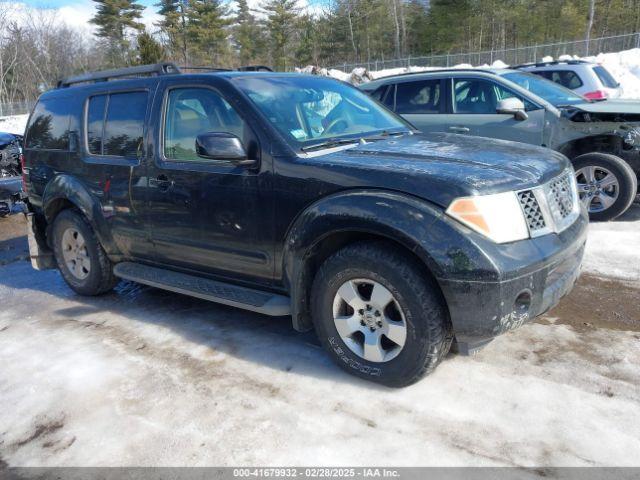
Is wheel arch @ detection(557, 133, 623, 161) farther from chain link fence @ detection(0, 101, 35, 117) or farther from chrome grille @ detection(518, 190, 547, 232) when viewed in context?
chain link fence @ detection(0, 101, 35, 117)

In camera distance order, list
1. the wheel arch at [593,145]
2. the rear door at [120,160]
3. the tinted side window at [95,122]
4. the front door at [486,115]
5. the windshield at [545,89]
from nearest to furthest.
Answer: the rear door at [120,160]
the tinted side window at [95,122]
the wheel arch at [593,145]
the front door at [486,115]
the windshield at [545,89]

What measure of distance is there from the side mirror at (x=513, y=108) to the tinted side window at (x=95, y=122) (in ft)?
14.8

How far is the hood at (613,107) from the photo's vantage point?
21.4 feet

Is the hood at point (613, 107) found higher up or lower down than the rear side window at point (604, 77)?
lower down

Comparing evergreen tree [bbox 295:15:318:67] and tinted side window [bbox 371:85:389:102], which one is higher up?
evergreen tree [bbox 295:15:318:67]

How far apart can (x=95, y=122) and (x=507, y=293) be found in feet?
12.3

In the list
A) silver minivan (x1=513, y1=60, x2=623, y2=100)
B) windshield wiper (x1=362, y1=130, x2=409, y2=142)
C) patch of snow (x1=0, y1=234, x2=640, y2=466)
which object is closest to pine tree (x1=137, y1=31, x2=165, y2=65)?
silver minivan (x1=513, y1=60, x2=623, y2=100)

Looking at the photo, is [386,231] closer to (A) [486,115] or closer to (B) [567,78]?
(A) [486,115]

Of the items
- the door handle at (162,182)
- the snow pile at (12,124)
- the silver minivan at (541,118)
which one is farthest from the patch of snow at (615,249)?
the snow pile at (12,124)

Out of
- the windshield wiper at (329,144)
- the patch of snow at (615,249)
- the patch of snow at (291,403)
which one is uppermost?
the windshield wiper at (329,144)

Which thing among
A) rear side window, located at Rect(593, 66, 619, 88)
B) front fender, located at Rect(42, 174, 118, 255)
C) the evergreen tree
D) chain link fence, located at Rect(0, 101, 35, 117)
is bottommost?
front fender, located at Rect(42, 174, 118, 255)

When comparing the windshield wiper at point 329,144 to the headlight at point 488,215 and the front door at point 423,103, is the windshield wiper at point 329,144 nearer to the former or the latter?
the headlight at point 488,215

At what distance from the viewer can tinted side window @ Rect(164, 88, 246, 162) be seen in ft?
12.4

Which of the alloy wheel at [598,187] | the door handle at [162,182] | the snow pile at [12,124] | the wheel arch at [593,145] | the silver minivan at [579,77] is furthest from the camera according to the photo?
the snow pile at [12,124]
